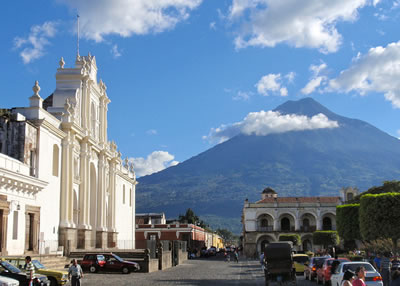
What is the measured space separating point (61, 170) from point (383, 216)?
22.2 meters

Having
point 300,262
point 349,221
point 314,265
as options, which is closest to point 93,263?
point 300,262

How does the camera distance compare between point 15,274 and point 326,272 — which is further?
point 326,272

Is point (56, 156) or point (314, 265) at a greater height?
point (56, 156)

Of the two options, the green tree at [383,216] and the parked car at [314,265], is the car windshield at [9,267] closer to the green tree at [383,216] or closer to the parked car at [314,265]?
the parked car at [314,265]

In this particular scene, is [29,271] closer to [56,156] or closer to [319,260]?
[319,260]

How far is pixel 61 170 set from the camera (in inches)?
1448

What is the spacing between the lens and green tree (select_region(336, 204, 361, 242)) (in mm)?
46469

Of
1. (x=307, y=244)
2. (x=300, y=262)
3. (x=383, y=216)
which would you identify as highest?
(x=383, y=216)

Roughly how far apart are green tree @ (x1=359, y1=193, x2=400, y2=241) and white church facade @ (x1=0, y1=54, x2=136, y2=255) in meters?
20.7

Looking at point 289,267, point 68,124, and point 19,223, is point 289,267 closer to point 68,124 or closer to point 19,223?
point 19,223

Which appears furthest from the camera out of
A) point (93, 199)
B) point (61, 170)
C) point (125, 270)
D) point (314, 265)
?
point (93, 199)

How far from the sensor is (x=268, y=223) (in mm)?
81625

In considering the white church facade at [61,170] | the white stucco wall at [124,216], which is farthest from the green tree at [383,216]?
the white stucco wall at [124,216]

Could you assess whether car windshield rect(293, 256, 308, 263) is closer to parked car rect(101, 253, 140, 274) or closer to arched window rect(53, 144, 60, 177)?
parked car rect(101, 253, 140, 274)
